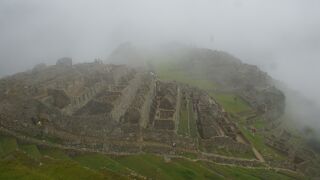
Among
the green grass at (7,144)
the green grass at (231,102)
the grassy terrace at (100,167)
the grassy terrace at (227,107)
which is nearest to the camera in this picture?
the grassy terrace at (100,167)

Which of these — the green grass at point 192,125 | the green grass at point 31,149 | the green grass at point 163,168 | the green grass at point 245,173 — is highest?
the green grass at point 192,125

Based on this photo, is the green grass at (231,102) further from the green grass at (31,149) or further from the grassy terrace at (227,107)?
the green grass at (31,149)

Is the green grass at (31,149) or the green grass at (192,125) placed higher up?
the green grass at (192,125)

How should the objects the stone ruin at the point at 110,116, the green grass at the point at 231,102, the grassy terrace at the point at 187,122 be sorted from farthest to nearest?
Result: the green grass at the point at 231,102, the grassy terrace at the point at 187,122, the stone ruin at the point at 110,116

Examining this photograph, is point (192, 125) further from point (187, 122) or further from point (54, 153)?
point (54, 153)

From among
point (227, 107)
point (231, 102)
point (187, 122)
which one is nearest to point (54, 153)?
point (187, 122)

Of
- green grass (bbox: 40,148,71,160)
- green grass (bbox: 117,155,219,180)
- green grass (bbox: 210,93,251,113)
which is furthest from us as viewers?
green grass (bbox: 210,93,251,113)

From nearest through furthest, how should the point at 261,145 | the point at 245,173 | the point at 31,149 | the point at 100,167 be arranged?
the point at 100,167 < the point at 31,149 < the point at 245,173 < the point at 261,145

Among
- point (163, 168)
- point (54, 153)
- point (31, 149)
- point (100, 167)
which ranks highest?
point (31, 149)

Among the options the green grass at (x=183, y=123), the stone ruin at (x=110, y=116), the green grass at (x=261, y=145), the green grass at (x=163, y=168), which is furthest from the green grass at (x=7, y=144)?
the green grass at (x=261, y=145)

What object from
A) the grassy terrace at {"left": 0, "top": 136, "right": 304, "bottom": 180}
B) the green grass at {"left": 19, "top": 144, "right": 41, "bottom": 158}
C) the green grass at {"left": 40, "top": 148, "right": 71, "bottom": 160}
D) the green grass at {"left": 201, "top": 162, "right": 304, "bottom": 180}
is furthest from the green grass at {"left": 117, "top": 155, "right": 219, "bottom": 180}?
the green grass at {"left": 19, "top": 144, "right": 41, "bottom": 158}

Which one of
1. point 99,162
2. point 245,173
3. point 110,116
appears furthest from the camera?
point 245,173

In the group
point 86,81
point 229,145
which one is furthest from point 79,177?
point 86,81

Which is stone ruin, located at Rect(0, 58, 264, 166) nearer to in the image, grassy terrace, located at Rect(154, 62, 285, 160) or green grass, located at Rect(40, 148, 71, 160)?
grassy terrace, located at Rect(154, 62, 285, 160)
